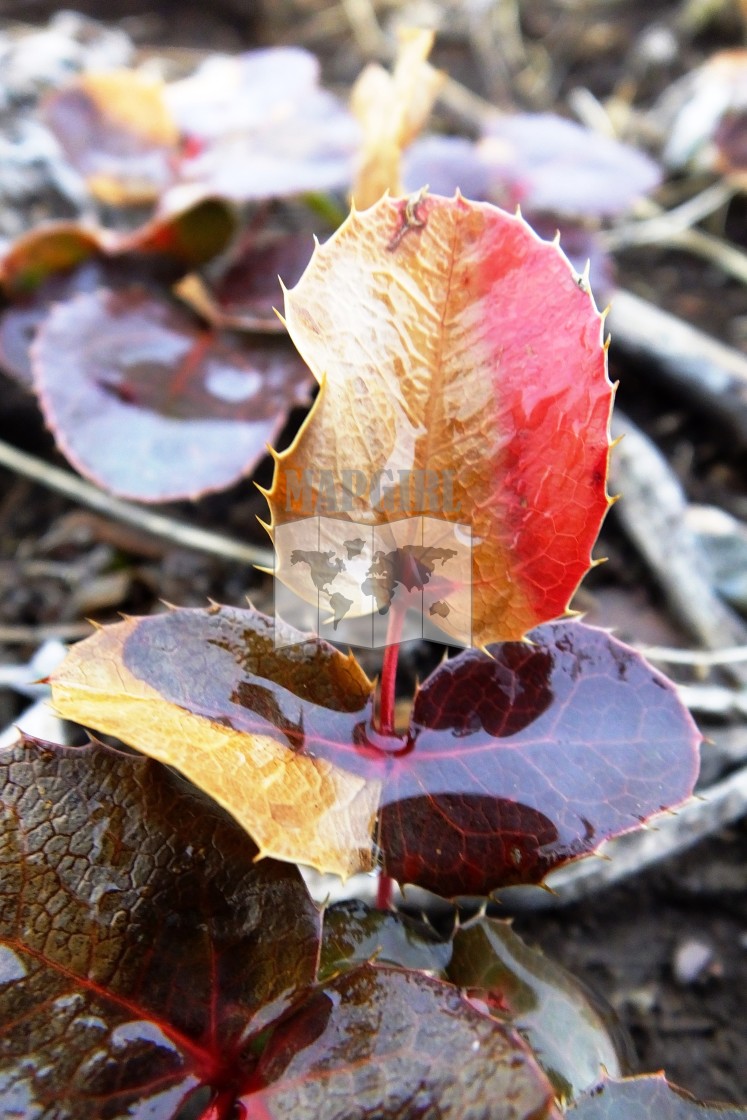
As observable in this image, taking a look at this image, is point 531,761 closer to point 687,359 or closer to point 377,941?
point 377,941

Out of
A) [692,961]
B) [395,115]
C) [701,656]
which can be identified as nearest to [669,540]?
[701,656]

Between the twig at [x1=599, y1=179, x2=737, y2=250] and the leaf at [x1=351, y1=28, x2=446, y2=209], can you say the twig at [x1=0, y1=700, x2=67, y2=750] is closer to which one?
the leaf at [x1=351, y1=28, x2=446, y2=209]

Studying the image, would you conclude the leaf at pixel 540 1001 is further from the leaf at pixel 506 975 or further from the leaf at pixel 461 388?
the leaf at pixel 461 388

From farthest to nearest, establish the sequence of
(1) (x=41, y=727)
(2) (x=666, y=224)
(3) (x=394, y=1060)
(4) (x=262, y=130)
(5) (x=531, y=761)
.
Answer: (2) (x=666, y=224), (4) (x=262, y=130), (1) (x=41, y=727), (5) (x=531, y=761), (3) (x=394, y=1060)

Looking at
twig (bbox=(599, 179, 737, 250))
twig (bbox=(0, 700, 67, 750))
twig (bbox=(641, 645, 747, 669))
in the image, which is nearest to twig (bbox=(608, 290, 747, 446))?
twig (bbox=(599, 179, 737, 250))

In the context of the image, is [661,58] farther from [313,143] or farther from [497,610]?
[497,610]
